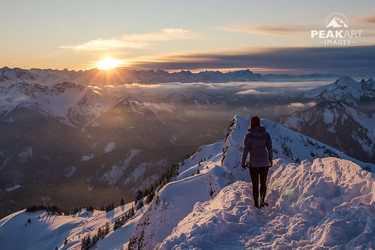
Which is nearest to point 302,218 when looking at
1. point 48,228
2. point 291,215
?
point 291,215

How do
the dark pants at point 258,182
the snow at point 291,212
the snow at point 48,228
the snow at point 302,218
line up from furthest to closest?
the snow at point 48,228
the dark pants at point 258,182
the snow at point 291,212
the snow at point 302,218

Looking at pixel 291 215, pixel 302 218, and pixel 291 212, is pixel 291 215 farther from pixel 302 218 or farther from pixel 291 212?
pixel 302 218

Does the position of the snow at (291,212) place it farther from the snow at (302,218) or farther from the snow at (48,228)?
the snow at (48,228)

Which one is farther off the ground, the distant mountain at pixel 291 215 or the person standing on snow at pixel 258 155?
the person standing on snow at pixel 258 155

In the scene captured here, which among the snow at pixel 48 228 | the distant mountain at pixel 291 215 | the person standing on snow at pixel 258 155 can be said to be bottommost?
the snow at pixel 48 228

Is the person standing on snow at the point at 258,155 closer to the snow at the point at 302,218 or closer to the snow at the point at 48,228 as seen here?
the snow at the point at 302,218

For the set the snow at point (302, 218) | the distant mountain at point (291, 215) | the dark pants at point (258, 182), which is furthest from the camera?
the dark pants at point (258, 182)

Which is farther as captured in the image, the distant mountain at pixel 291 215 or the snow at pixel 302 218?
the distant mountain at pixel 291 215

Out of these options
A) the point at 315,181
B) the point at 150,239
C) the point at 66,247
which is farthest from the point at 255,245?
the point at 66,247

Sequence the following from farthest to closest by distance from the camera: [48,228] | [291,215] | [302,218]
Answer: [48,228]
[291,215]
[302,218]

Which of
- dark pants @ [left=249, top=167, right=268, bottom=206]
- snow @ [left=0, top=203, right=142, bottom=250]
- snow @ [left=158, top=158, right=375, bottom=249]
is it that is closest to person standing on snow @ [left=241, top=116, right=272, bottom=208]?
dark pants @ [left=249, top=167, right=268, bottom=206]

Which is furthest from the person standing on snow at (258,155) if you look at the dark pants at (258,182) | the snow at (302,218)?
the snow at (302,218)

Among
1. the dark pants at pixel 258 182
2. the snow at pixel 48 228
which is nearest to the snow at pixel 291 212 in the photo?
the dark pants at pixel 258 182

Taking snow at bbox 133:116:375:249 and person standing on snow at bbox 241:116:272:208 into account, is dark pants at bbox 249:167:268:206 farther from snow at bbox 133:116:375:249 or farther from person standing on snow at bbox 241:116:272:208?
snow at bbox 133:116:375:249
